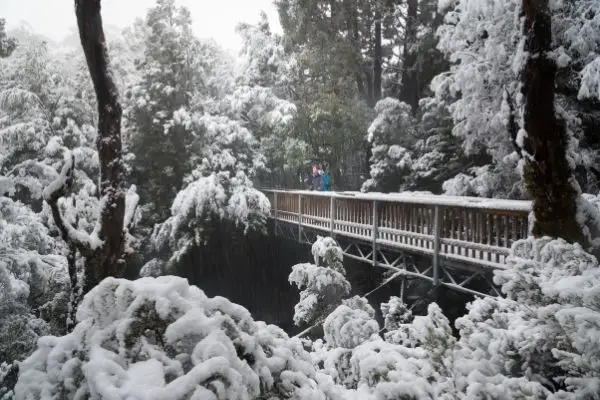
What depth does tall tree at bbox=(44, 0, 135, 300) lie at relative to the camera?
4.98 metres

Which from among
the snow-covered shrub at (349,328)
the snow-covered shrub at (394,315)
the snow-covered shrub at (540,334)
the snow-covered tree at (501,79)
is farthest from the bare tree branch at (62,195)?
the snow-covered tree at (501,79)

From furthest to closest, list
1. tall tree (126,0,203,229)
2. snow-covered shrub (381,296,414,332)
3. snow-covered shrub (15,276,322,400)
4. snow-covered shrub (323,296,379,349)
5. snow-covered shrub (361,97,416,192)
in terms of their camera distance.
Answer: tall tree (126,0,203,229) < snow-covered shrub (361,97,416,192) < snow-covered shrub (381,296,414,332) < snow-covered shrub (323,296,379,349) < snow-covered shrub (15,276,322,400)

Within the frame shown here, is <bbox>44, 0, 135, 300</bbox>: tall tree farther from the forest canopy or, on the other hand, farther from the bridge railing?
the bridge railing

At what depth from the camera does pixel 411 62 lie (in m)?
18.4

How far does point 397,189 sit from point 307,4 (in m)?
8.32

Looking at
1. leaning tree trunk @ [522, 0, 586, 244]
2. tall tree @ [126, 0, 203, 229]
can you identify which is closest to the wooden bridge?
leaning tree trunk @ [522, 0, 586, 244]

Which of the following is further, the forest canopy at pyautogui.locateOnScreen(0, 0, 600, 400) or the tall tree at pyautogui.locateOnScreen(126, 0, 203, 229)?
the tall tree at pyautogui.locateOnScreen(126, 0, 203, 229)

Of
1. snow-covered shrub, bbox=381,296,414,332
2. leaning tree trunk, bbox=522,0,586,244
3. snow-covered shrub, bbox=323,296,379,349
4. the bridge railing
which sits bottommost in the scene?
snow-covered shrub, bbox=381,296,414,332

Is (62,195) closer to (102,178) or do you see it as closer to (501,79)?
(102,178)

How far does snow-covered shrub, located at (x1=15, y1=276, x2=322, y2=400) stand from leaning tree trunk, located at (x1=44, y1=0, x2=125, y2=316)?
3.65m

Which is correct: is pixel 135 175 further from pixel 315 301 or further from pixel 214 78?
pixel 315 301

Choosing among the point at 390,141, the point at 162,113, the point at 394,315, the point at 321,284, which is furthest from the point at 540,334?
the point at 162,113

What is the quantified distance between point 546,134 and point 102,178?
5.43m

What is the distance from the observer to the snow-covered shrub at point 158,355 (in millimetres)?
1467
